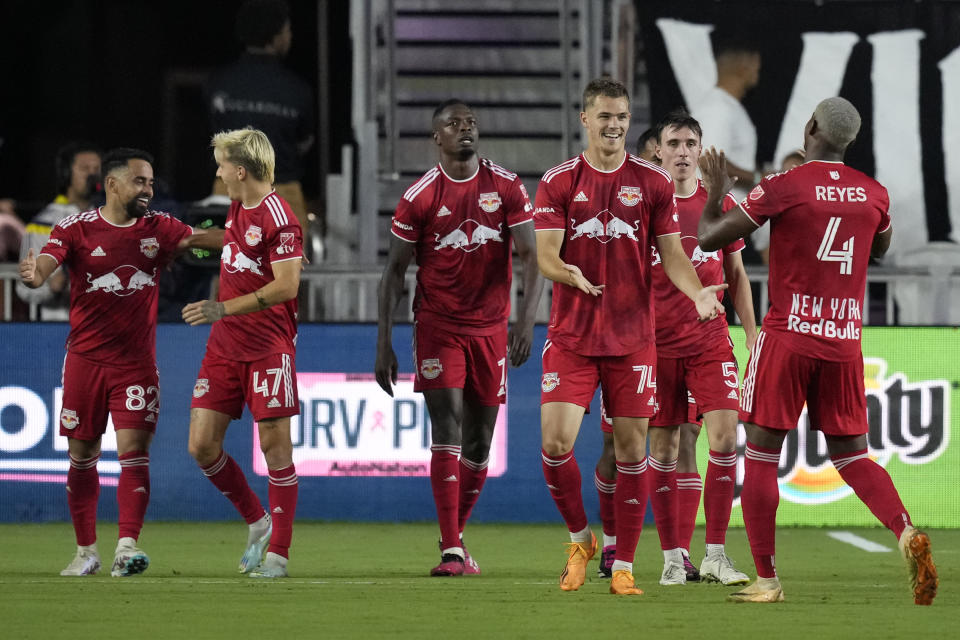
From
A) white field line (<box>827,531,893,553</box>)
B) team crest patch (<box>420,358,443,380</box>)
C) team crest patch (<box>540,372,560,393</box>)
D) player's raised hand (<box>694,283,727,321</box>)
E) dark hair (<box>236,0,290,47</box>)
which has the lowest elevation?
white field line (<box>827,531,893,553</box>)

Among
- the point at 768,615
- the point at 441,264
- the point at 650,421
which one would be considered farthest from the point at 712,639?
the point at 441,264

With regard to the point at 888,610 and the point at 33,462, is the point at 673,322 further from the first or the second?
the point at 33,462

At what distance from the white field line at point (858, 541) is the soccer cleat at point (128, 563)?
4.47m

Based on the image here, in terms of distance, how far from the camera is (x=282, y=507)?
838cm

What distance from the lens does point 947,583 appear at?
8.13m

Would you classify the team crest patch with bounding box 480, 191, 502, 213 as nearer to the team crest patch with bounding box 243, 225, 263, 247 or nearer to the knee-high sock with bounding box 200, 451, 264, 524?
the team crest patch with bounding box 243, 225, 263, 247

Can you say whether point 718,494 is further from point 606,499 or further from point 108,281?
point 108,281

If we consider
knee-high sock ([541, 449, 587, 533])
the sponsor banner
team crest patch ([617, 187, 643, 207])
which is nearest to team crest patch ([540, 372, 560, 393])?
knee-high sock ([541, 449, 587, 533])

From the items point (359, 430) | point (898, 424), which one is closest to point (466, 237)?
point (359, 430)

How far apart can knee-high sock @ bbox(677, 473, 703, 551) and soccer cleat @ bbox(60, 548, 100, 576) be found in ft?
9.91

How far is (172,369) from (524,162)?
507 cm

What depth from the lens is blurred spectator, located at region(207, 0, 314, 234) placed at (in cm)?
1257

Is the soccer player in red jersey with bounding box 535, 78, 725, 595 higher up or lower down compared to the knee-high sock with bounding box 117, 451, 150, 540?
higher up

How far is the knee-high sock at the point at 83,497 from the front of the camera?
28.1 ft
